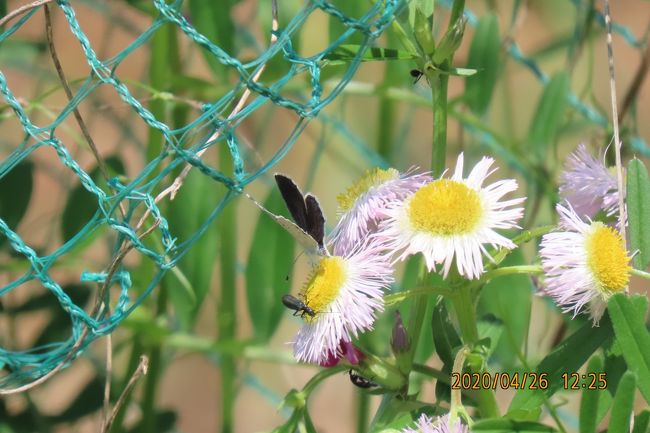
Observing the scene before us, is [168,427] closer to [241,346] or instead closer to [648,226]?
[241,346]

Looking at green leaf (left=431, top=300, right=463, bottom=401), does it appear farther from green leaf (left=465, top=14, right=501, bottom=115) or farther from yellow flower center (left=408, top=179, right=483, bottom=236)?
green leaf (left=465, top=14, right=501, bottom=115)

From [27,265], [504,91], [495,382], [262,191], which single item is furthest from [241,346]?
[262,191]

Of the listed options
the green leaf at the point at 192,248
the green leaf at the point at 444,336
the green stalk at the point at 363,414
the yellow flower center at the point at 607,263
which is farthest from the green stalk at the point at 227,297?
the yellow flower center at the point at 607,263

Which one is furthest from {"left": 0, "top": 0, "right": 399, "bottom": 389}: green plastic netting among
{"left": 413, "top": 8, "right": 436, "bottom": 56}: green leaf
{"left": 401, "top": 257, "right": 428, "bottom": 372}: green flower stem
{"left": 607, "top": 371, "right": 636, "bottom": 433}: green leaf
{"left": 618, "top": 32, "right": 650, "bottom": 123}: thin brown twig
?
{"left": 618, "top": 32, "right": 650, "bottom": 123}: thin brown twig

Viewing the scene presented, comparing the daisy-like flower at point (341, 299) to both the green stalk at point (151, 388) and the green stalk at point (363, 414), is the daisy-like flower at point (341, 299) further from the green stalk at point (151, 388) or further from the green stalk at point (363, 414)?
the green stalk at point (363, 414)

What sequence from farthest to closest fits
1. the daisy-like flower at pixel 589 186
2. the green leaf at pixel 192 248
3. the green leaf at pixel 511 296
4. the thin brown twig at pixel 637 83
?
the thin brown twig at pixel 637 83, the green leaf at pixel 192 248, the green leaf at pixel 511 296, the daisy-like flower at pixel 589 186

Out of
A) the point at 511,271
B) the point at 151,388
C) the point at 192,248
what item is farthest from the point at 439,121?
the point at 151,388
